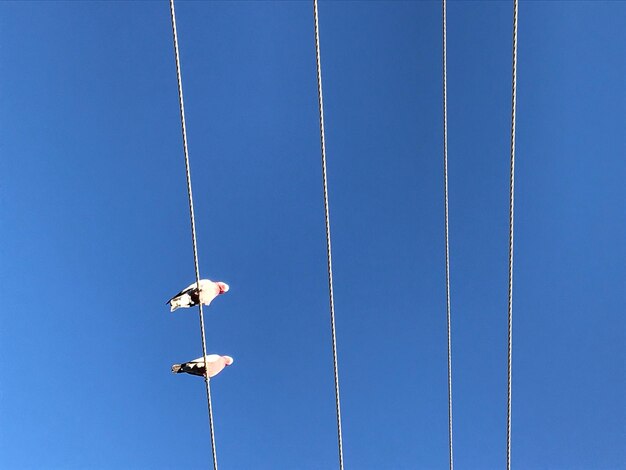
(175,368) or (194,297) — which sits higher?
(194,297)

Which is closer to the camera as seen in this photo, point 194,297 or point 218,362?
point 194,297

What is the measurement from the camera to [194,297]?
6.52 m

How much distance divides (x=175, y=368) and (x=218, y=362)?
1.66 ft

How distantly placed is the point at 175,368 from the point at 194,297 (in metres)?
0.94

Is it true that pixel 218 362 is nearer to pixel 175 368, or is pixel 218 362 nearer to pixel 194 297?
pixel 175 368

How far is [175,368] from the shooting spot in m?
6.82

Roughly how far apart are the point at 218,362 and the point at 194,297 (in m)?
0.99

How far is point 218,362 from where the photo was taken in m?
7.04

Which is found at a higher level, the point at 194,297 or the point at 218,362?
the point at 194,297

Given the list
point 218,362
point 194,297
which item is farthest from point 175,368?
point 194,297
